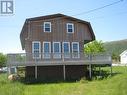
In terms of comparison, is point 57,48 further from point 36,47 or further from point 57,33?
point 36,47

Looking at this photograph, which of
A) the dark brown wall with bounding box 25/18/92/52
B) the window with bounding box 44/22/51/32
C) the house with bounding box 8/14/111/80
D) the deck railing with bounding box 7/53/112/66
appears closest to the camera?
the deck railing with bounding box 7/53/112/66

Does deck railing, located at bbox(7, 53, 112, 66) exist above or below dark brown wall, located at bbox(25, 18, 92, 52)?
below

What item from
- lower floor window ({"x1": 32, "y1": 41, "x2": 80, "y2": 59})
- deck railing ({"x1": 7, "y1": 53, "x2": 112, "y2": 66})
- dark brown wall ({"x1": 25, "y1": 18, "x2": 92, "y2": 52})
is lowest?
deck railing ({"x1": 7, "y1": 53, "x2": 112, "y2": 66})

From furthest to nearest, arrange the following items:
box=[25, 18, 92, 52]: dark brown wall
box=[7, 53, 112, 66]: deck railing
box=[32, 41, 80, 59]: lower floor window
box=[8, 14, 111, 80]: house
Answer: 1. box=[25, 18, 92, 52]: dark brown wall
2. box=[32, 41, 80, 59]: lower floor window
3. box=[8, 14, 111, 80]: house
4. box=[7, 53, 112, 66]: deck railing

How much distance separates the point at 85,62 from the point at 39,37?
616cm

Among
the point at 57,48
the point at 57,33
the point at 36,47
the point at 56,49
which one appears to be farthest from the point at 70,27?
the point at 36,47

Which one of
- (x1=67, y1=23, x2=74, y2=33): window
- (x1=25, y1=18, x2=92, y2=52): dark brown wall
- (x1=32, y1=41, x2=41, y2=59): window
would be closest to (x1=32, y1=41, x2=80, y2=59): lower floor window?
(x1=32, y1=41, x2=41, y2=59): window

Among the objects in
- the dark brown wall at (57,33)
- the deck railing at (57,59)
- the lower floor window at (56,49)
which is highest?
the dark brown wall at (57,33)

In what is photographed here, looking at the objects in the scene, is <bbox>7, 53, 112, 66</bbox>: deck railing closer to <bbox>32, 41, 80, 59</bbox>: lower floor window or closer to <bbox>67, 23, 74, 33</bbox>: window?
<bbox>32, 41, 80, 59</bbox>: lower floor window

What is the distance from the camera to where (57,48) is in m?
36.8

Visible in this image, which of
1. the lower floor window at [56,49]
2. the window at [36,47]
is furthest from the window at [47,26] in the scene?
the window at [36,47]

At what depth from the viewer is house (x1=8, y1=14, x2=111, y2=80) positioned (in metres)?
35.1

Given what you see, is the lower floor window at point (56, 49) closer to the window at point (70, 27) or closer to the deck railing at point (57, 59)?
the deck railing at point (57, 59)

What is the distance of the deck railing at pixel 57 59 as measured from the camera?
33.3m
